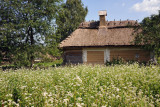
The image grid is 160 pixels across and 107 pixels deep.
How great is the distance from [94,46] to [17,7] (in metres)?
9.02

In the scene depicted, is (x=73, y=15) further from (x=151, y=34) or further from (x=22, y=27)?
→ (x=151, y=34)

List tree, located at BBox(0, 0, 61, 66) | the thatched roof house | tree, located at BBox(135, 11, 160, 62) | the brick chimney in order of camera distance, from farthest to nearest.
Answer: the brick chimney, the thatched roof house, tree, located at BBox(0, 0, 61, 66), tree, located at BBox(135, 11, 160, 62)

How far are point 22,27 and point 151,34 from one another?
12.5 metres

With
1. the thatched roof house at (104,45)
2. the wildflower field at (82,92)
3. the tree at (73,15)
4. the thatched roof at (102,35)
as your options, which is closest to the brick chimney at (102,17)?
the thatched roof house at (104,45)

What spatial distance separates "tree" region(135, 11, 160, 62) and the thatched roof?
158 cm

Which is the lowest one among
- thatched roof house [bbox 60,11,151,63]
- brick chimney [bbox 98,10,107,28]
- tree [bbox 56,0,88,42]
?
thatched roof house [bbox 60,11,151,63]

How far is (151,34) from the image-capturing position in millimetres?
14141

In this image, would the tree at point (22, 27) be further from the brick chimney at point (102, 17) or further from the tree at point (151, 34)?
the tree at point (151, 34)

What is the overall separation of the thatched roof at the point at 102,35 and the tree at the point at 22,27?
3.25 meters

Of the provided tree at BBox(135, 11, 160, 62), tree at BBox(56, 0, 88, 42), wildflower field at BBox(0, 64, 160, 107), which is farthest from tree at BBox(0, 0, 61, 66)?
tree at BBox(56, 0, 88, 42)

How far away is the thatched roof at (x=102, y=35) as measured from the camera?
17.3 m

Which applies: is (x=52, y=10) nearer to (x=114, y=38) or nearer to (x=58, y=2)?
(x=58, y=2)

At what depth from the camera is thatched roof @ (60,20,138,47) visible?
1734 centimetres

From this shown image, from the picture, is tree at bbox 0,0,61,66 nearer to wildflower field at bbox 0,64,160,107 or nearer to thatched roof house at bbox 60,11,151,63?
thatched roof house at bbox 60,11,151,63
